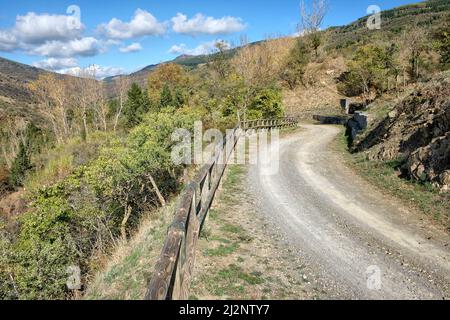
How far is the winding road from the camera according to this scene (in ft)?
18.7

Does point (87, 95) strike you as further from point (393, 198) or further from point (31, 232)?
point (393, 198)

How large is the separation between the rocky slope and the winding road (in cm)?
162

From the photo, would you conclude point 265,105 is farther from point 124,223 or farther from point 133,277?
point 133,277

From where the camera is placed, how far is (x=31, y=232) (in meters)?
17.3

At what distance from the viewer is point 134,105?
68.4 metres

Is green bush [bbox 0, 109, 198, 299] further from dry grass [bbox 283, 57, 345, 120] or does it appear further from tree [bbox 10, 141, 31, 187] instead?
tree [bbox 10, 141, 31, 187]

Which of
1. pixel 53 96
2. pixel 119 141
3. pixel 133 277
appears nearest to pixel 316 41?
pixel 53 96

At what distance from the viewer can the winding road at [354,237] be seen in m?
5.71

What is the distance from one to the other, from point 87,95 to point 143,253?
216 ft

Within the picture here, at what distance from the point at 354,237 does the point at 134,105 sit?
6525 centimetres

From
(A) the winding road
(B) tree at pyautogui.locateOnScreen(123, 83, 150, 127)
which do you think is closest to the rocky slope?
(A) the winding road

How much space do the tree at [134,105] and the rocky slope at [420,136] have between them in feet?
175

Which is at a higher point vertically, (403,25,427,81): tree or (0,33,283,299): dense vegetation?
(403,25,427,81): tree

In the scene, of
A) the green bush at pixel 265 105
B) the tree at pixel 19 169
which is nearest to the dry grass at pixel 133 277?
the green bush at pixel 265 105
